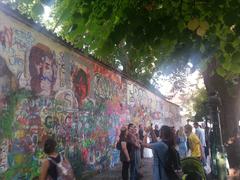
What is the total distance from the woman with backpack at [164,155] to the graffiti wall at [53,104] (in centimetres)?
339

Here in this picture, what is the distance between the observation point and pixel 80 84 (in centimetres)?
1265

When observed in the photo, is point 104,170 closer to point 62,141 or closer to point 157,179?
point 62,141

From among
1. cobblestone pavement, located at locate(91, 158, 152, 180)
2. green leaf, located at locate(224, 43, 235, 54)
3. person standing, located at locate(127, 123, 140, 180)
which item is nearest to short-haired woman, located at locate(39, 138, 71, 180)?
green leaf, located at locate(224, 43, 235, 54)

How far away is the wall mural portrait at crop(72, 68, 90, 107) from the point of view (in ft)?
40.0

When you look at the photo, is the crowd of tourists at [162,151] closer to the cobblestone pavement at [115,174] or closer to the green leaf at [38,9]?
the cobblestone pavement at [115,174]

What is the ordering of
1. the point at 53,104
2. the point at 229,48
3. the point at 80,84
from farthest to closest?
the point at 80,84, the point at 53,104, the point at 229,48

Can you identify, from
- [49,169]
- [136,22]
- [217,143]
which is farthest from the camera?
[217,143]

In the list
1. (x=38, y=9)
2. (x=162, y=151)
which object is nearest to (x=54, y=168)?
(x=162, y=151)

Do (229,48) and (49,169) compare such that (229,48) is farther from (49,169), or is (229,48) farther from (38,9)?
(49,169)

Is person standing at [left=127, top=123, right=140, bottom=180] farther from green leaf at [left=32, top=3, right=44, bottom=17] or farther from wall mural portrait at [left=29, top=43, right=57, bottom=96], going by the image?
green leaf at [left=32, top=3, right=44, bottom=17]

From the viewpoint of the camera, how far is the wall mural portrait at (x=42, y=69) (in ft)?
31.7

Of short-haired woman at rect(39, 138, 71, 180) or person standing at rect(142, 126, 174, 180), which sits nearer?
short-haired woman at rect(39, 138, 71, 180)

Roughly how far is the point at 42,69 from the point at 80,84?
2.66m

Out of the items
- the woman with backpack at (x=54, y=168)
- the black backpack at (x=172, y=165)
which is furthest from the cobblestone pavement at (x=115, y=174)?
the woman with backpack at (x=54, y=168)
